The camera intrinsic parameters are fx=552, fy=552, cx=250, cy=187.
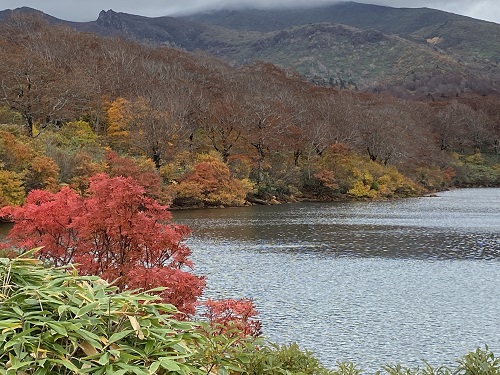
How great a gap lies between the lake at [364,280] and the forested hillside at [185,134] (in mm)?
9329

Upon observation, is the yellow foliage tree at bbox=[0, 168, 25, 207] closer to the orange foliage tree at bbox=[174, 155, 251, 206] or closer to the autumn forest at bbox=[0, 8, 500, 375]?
the autumn forest at bbox=[0, 8, 500, 375]

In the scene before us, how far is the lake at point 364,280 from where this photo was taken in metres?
12.7

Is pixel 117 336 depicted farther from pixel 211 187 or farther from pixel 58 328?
pixel 211 187

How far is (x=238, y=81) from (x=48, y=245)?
68639mm

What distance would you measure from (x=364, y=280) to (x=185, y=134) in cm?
3676

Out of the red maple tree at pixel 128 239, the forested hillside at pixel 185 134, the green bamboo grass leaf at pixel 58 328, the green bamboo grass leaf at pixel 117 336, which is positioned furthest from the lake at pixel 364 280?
the forested hillside at pixel 185 134

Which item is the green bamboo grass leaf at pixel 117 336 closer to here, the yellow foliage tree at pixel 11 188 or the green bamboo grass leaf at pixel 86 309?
the green bamboo grass leaf at pixel 86 309

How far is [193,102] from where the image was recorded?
60.5m

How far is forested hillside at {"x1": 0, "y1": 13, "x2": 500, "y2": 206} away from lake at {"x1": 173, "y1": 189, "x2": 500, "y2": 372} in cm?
933

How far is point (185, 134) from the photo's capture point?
53.2m

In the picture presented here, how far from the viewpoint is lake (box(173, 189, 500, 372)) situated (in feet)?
41.5

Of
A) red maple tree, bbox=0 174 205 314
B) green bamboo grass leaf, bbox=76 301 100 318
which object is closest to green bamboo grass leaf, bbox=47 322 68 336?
green bamboo grass leaf, bbox=76 301 100 318

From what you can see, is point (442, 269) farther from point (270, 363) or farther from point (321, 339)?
point (270, 363)

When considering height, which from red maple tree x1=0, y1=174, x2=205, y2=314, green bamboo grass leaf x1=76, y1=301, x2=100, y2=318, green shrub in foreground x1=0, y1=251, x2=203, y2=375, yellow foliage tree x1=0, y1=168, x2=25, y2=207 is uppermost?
green bamboo grass leaf x1=76, y1=301, x2=100, y2=318
